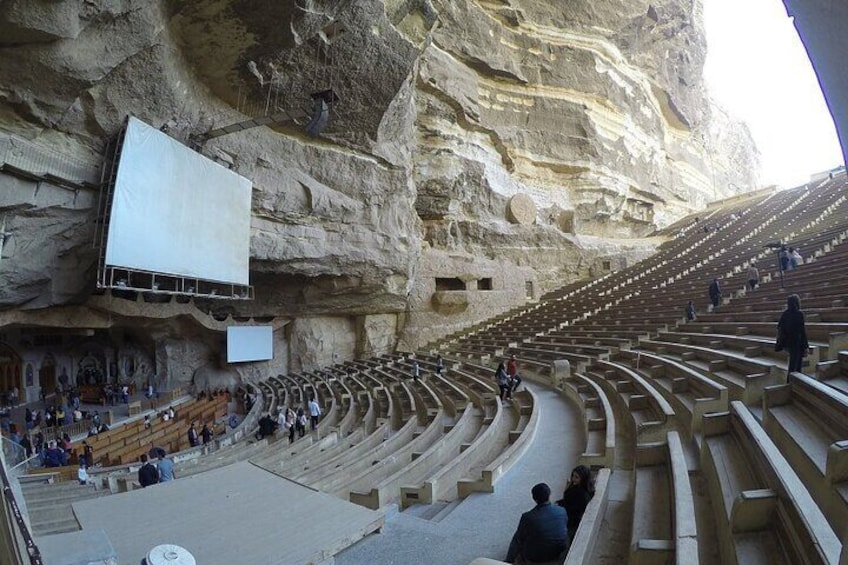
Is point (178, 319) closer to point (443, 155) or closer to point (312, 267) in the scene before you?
point (312, 267)

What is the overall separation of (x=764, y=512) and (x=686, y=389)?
4.82m

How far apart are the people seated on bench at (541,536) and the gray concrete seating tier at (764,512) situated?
3.63 feet

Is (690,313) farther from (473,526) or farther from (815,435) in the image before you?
(473,526)

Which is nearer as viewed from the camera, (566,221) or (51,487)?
(51,487)

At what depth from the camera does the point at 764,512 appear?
119 inches

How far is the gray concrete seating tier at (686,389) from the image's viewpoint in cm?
578

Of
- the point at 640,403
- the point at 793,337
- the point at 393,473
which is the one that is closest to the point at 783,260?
the point at 640,403

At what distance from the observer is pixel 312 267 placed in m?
19.4

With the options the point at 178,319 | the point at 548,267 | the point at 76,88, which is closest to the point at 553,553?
the point at 76,88

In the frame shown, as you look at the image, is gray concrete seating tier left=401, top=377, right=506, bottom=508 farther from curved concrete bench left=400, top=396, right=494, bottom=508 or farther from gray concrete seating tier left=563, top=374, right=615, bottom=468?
gray concrete seating tier left=563, top=374, right=615, bottom=468

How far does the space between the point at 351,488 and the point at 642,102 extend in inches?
1464

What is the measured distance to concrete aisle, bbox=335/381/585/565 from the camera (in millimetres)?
4711

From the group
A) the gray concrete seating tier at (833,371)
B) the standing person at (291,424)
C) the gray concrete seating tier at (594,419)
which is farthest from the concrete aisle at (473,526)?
the standing person at (291,424)

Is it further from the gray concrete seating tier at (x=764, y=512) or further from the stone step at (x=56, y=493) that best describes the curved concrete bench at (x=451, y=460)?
the stone step at (x=56, y=493)
